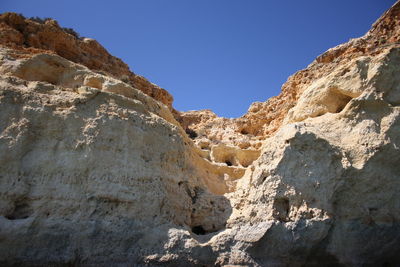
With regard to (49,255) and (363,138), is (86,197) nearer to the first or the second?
(49,255)

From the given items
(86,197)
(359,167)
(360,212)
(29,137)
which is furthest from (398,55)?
(29,137)

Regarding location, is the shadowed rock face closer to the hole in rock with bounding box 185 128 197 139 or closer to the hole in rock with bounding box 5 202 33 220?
the hole in rock with bounding box 5 202 33 220

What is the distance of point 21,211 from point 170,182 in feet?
11.1

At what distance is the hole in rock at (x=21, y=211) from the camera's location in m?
6.91

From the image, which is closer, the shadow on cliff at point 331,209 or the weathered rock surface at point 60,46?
the shadow on cliff at point 331,209

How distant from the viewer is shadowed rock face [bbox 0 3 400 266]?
7.04 metres

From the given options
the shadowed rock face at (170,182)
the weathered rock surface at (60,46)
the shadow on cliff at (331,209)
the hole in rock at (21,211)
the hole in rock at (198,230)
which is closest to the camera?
the hole in rock at (21,211)

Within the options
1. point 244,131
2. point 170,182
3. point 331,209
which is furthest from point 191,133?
point 331,209

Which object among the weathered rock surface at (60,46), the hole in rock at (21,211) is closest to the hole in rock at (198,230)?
the hole in rock at (21,211)

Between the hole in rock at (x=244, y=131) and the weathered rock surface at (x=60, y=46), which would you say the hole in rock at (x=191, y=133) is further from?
the hole in rock at (x=244, y=131)

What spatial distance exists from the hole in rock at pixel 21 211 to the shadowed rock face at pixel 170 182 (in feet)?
0.06

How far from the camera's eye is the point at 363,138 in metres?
8.75

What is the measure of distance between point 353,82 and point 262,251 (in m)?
5.51

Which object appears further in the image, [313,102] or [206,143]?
[206,143]
